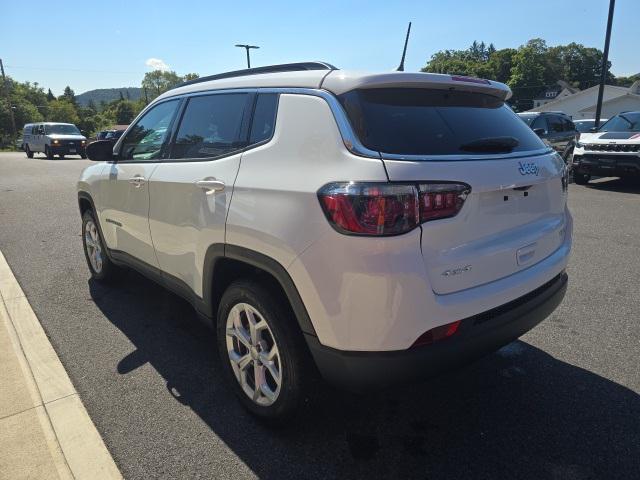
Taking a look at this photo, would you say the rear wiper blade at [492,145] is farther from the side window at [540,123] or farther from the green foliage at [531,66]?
the green foliage at [531,66]

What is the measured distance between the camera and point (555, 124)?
13125 mm

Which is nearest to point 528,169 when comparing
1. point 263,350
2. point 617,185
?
point 263,350

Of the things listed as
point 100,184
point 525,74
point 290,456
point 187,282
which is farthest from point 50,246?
point 525,74

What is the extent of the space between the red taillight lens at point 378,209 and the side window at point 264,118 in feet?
2.41

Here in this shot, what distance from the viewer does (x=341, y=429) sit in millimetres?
2488

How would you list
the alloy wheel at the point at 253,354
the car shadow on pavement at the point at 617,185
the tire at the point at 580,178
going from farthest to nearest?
the tire at the point at 580,178
the car shadow on pavement at the point at 617,185
the alloy wheel at the point at 253,354

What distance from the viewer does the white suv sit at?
1.90 meters

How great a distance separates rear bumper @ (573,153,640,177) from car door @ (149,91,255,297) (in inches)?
385

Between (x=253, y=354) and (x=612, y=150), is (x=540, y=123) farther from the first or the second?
(x=253, y=354)

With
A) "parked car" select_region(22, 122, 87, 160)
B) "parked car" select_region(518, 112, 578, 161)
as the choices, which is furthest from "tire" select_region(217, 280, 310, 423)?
"parked car" select_region(22, 122, 87, 160)

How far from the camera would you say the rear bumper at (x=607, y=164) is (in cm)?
970

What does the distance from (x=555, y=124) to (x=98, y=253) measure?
12635 mm

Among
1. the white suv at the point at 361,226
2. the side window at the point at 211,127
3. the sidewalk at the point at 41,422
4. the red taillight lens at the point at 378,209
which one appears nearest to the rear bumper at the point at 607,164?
the white suv at the point at 361,226

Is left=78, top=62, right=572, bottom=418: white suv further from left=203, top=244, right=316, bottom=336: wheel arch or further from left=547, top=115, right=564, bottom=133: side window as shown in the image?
left=547, top=115, right=564, bottom=133: side window
